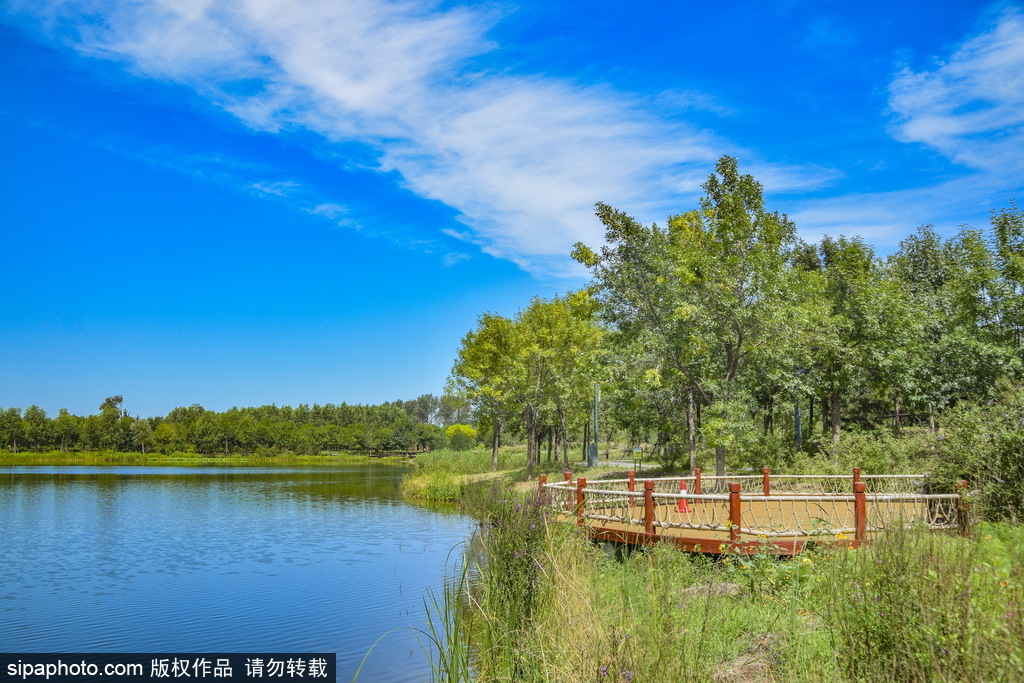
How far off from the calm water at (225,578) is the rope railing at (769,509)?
10.5 feet

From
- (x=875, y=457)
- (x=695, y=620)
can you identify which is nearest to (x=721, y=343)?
(x=875, y=457)

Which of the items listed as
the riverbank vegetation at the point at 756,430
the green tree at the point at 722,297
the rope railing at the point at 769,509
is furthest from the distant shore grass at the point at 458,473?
the rope railing at the point at 769,509

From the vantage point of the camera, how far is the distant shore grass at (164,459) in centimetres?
7462

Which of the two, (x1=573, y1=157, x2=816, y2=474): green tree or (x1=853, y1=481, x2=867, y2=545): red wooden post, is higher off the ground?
(x1=573, y1=157, x2=816, y2=474): green tree

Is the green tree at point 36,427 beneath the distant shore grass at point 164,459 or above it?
above

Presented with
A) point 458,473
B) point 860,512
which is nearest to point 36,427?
point 458,473

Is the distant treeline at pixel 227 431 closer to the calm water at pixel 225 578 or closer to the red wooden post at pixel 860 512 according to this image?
the calm water at pixel 225 578

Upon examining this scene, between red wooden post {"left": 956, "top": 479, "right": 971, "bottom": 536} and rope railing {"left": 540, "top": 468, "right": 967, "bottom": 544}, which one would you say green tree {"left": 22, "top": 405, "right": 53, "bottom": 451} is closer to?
rope railing {"left": 540, "top": 468, "right": 967, "bottom": 544}

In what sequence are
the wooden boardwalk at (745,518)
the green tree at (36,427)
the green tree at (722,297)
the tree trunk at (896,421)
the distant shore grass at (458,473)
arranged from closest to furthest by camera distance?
the wooden boardwalk at (745,518), the green tree at (722,297), the tree trunk at (896,421), the distant shore grass at (458,473), the green tree at (36,427)

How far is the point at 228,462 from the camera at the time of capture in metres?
80.8

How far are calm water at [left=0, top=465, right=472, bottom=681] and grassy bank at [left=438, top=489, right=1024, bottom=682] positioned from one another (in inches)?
93.7

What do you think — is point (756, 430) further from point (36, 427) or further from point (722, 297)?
point (36, 427)

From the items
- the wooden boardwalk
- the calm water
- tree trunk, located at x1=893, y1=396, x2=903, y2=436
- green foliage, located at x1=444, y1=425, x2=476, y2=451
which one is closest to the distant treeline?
green foliage, located at x1=444, y1=425, x2=476, y2=451

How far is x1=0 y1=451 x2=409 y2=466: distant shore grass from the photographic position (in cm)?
7462
